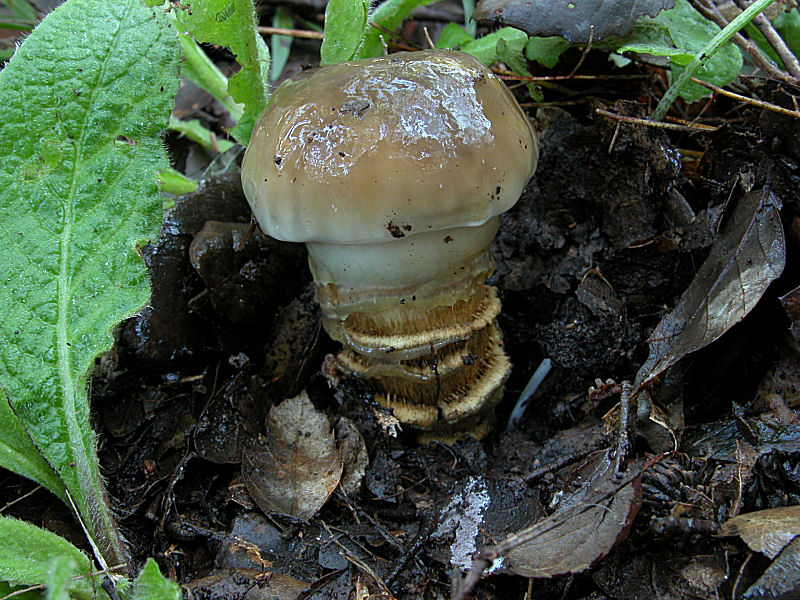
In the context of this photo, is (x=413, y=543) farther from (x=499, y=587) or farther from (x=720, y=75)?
(x=720, y=75)

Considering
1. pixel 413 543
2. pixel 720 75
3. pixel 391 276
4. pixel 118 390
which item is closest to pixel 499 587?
pixel 413 543

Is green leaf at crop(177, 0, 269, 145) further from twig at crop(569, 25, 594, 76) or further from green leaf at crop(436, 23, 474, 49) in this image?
twig at crop(569, 25, 594, 76)

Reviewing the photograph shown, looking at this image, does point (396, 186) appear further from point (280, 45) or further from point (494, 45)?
point (280, 45)

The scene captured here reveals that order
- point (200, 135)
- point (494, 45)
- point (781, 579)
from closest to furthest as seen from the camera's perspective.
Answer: point (781, 579), point (494, 45), point (200, 135)

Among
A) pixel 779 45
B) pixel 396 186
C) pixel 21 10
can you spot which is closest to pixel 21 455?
pixel 396 186

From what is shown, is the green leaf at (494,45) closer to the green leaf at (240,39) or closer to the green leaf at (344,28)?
the green leaf at (344,28)
